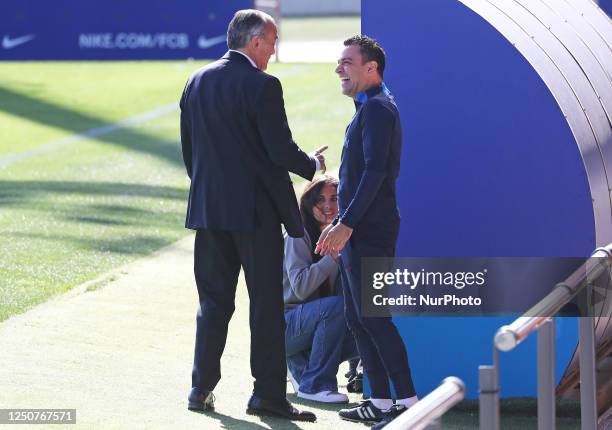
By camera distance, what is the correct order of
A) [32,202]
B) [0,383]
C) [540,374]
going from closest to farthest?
[540,374] < [0,383] < [32,202]

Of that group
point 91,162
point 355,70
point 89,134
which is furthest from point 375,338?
point 89,134

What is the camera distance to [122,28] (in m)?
23.6

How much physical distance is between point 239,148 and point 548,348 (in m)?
2.14

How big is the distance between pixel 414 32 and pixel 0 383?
112 inches

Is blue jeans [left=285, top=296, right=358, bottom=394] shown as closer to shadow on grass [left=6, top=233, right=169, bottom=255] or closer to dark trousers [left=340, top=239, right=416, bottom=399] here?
dark trousers [left=340, top=239, right=416, bottom=399]

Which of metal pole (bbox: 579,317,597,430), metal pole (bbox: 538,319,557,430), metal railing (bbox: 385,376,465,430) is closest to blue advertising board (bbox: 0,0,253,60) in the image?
metal pole (bbox: 579,317,597,430)

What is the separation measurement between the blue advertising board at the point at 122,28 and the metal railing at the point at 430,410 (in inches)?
796

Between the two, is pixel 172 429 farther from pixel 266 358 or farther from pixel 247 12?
pixel 247 12

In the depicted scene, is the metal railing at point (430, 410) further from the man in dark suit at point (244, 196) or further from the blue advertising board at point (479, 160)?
the blue advertising board at point (479, 160)

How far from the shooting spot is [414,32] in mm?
6586

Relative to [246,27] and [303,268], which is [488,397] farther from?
[303,268]

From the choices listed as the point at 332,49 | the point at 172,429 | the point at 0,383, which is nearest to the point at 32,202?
the point at 0,383

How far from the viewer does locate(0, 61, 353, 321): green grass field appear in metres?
10.8

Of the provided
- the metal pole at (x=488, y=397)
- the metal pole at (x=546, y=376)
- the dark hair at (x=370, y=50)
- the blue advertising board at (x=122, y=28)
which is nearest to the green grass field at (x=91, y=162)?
the blue advertising board at (x=122, y=28)
